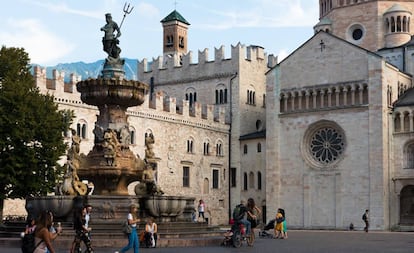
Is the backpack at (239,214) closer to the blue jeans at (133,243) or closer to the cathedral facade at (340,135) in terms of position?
the blue jeans at (133,243)

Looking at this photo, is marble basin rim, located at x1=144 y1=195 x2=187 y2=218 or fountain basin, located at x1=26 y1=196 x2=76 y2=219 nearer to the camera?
fountain basin, located at x1=26 y1=196 x2=76 y2=219

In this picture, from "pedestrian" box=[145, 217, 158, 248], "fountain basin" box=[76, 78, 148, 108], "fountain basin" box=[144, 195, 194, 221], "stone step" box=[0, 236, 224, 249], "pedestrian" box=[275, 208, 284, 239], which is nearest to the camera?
"stone step" box=[0, 236, 224, 249]

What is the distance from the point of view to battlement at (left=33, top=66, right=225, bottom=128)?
52.0 m

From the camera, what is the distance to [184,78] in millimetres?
73938

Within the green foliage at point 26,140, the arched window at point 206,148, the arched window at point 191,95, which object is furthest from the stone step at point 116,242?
the arched window at point 191,95

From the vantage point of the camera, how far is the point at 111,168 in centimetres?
2714

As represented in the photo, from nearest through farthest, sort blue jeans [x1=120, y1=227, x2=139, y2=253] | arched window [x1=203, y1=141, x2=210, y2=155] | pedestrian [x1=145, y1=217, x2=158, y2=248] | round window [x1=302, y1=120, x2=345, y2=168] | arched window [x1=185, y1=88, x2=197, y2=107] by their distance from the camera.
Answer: blue jeans [x1=120, y1=227, x2=139, y2=253]
pedestrian [x1=145, y1=217, x2=158, y2=248]
round window [x1=302, y1=120, x2=345, y2=168]
arched window [x1=203, y1=141, x2=210, y2=155]
arched window [x1=185, y1=88, x2=197, y2=107]

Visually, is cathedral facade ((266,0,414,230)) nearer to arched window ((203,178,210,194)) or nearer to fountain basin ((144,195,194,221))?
arched window ((203,178,210,194))

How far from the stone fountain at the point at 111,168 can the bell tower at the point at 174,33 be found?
54042 millimetres

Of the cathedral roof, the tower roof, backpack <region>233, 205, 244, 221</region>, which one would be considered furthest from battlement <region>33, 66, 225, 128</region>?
backpack <region>233, 205, 244, 221</region>

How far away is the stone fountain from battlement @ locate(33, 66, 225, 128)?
18474 millimetres

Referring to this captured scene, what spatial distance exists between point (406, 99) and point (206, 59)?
22.4m

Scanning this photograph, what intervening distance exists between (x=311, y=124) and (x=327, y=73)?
4360 millimetres

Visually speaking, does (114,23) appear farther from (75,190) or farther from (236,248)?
(236,248)
